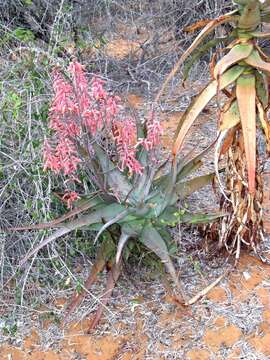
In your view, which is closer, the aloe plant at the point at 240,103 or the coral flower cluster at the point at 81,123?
the aloe plant at the point at 240,103

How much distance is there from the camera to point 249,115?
3.15m

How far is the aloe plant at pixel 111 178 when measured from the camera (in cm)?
329

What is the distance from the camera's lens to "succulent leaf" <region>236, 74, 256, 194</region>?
3.09 meters

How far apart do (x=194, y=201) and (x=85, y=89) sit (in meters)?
1.40

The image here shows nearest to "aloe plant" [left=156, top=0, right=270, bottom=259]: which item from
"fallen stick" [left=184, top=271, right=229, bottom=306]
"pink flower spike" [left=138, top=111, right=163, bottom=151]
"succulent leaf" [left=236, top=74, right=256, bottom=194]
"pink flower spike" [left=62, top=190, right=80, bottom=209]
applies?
"succulent leaf" [left=236, top=74, right=256, bottom=194]

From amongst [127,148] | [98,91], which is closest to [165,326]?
[127,148]

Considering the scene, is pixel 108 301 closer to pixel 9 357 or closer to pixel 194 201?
pixel 9 357

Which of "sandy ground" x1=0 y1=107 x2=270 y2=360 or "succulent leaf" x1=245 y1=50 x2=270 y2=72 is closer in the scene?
"succulent leaf" x1=245 y1=50 x2=270 y2=72

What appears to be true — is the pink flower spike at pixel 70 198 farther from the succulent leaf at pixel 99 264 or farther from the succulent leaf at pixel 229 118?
the succulent leaf at pixel 229 118

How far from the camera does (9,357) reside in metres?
3.38

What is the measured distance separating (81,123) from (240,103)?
33.2 inches

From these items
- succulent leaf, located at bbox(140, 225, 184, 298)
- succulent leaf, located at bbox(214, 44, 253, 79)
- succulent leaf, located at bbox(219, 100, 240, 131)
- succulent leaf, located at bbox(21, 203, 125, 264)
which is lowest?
succulent leaf, located at bbox(140, 225, 184, 298)

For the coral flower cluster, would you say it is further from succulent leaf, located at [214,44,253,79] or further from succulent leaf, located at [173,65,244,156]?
succulent leaf, located at [214,44,253,79]

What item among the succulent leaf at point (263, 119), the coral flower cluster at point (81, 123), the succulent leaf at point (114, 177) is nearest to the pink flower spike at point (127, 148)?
the coral flower cluster at point (81, 123)
